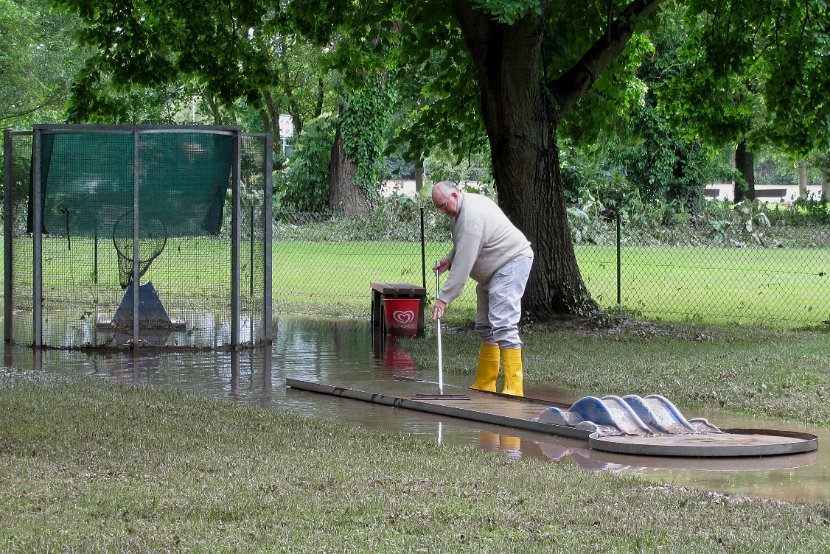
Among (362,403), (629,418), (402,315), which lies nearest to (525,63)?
(402,315)

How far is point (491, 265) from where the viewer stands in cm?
1032

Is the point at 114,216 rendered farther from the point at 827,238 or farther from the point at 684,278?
the point at 684,278

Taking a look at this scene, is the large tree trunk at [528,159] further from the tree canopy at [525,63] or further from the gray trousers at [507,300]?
the gray trousers at [507,300]

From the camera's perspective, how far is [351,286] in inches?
989

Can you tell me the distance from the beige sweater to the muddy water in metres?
1.25

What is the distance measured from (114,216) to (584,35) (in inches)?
327

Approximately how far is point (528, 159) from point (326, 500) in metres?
10.5

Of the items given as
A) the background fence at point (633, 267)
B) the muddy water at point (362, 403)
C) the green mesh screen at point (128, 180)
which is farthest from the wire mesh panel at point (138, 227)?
the background fence at point (633, 267)

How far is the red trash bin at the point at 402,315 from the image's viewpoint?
15555 millimetres

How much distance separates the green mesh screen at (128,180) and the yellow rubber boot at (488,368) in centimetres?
477

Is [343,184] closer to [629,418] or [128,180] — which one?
[128,180]

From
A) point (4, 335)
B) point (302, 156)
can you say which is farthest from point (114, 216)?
point (302, 156)

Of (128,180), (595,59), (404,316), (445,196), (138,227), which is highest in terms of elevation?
(595,59)

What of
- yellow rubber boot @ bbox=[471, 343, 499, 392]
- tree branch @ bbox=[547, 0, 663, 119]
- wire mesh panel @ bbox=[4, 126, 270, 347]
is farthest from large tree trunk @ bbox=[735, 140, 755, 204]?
yellow rubber boot @ bbox=[471, 343, 499, 392]
